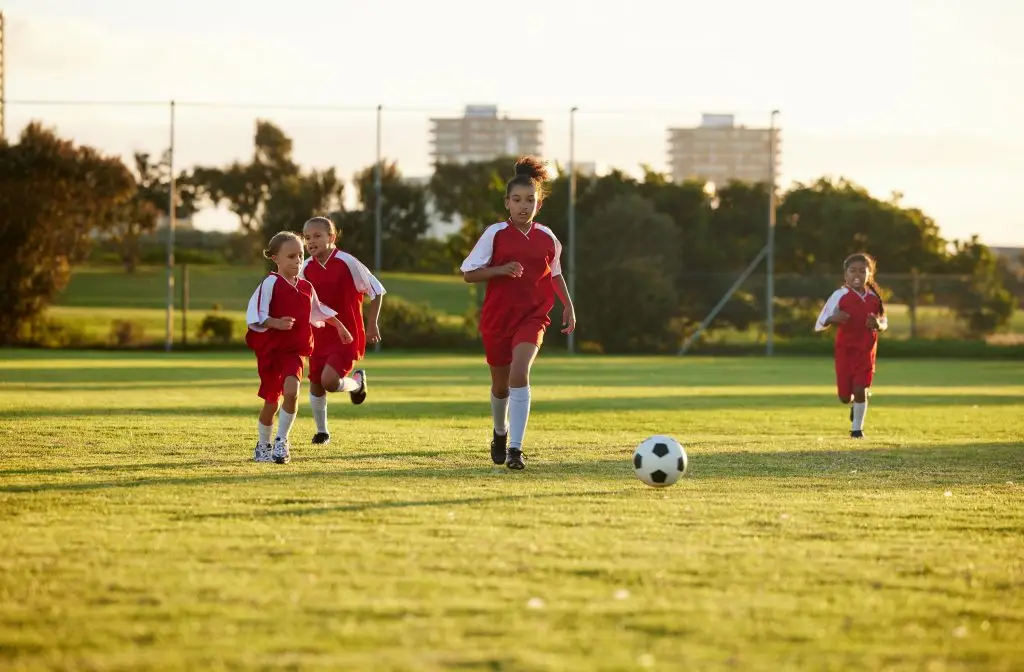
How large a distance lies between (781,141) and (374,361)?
18.4 metres

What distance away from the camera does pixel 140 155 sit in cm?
4016

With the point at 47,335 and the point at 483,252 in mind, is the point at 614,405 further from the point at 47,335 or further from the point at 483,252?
the point at 47,335

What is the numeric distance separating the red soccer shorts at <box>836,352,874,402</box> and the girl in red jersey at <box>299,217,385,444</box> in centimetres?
484

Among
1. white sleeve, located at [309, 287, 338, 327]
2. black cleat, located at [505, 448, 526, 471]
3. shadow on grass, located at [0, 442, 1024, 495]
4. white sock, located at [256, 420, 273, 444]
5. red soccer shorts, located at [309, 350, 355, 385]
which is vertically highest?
white sleeve, located at [309, 287, 338, 327]

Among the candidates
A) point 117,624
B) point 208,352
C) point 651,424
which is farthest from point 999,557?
point 208,352

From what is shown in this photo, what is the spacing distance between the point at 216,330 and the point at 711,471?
28969mm

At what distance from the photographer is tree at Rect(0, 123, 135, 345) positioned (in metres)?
35.9

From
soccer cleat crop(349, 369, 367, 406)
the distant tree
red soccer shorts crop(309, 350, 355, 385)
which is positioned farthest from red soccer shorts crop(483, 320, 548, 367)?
the distant tree

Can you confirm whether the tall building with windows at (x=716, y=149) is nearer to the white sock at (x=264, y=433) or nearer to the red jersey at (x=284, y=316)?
the red jersey at (x=284, y=316)

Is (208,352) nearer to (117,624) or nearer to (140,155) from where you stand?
(140,155)

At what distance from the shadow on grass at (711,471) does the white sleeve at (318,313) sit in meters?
1.00

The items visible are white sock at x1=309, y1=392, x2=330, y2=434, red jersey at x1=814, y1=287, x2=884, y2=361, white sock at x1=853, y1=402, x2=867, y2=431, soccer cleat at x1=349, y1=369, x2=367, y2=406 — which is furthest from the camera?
red jersey at x1=814, y1=287, x2=884, y2=361

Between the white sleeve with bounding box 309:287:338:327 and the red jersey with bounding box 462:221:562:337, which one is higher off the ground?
the red jersey with bounding box 462:221:562:337

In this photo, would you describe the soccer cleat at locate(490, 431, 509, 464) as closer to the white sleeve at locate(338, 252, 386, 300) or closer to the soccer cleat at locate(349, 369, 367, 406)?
the white sleeve at locate(338, 252, 386, 300)
